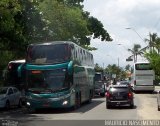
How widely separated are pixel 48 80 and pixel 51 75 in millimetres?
346

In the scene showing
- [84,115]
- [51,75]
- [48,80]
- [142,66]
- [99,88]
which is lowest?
[84,115]

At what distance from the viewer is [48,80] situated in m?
27.6

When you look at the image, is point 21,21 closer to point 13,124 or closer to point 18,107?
point 18,107

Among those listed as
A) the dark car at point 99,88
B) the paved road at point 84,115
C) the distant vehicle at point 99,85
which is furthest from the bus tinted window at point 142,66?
the paved road at point 84,115

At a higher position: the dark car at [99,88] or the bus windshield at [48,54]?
the bus windshield at [48,54]

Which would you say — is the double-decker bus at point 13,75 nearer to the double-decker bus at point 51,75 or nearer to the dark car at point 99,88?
the double-decker bus at point 51,75

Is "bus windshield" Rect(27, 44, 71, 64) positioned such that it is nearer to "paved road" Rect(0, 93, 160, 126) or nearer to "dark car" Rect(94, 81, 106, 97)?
"paved road" Rect(0, 93, 160, 126)

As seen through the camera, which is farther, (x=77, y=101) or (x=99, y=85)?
(x=99, y=85)

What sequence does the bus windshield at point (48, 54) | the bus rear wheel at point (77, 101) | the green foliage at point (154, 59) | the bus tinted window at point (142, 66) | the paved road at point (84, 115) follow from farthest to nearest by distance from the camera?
the bus tinted window at point (142, 66) < the green foliage at point (154, 59) < the bus rear wheel at point (77, 101) < the bus windshield at point (48, 54) < the paved road at point (84, 115)

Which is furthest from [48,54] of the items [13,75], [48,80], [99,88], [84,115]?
[99,88]

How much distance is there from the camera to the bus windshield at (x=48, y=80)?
2750 centimetres

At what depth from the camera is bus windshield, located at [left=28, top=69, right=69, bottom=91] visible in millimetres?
27500

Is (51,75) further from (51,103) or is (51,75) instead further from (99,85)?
(99,85)

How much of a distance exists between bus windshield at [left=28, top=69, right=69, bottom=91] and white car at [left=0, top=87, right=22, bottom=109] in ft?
10.8
